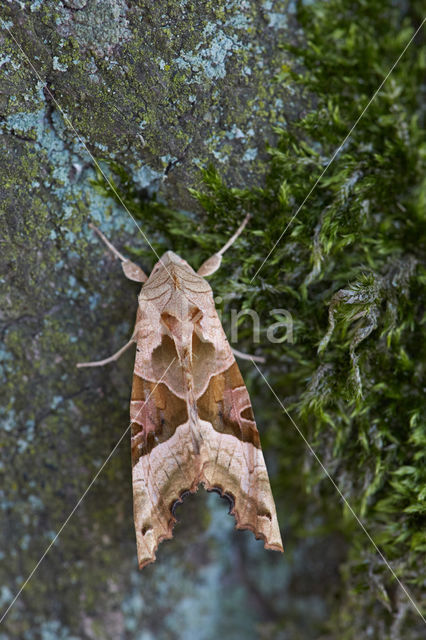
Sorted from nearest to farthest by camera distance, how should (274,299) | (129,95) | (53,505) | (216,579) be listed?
(129,95)
(274,299)
(53,505)
(216,579)

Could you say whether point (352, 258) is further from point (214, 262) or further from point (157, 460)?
point (157, 460)

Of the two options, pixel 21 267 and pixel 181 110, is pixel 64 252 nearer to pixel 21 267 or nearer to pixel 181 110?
pixel 21 267

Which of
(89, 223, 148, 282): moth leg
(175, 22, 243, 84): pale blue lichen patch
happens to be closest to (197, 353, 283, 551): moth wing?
(89, 223, 148, 282): moth leg

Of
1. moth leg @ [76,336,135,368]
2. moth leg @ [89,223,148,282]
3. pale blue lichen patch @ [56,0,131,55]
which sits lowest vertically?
moth leg @ [76,336,135,368]

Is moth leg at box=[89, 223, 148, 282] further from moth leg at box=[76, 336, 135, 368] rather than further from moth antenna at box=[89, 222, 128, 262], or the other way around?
moth leg at box=[76, 336, 135, 368]

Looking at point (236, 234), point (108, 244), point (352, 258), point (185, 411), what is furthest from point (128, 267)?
point (352, 258)

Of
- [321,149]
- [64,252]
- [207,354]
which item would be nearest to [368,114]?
[321,149]
